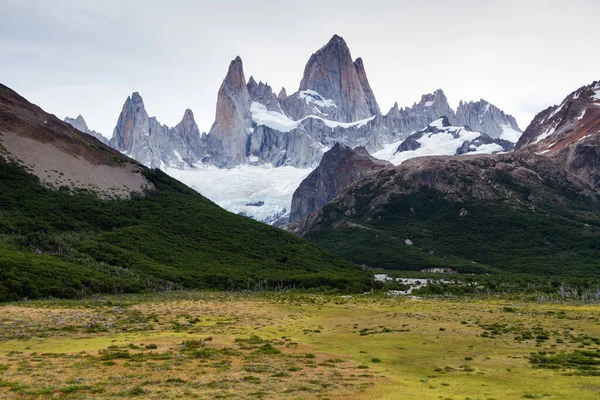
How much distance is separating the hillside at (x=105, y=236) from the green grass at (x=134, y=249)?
0.92 ft

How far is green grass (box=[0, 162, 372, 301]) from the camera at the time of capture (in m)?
101

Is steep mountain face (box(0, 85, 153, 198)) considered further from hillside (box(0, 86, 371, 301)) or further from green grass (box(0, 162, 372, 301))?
green grass (box(0, 162, 372, 301))

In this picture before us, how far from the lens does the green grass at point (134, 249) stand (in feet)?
331

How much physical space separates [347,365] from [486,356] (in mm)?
11130

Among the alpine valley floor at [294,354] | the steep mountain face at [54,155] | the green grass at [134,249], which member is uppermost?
the steep mountain face at [54,155]

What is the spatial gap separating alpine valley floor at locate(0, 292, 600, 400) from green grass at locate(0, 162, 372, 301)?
29050mm

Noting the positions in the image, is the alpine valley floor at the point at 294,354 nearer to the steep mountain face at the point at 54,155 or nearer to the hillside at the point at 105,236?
the hillside at the point at 105,236

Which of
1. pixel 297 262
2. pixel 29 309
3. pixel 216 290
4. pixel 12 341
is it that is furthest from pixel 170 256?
pixel 12 341

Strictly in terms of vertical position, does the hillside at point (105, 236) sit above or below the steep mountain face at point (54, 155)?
below

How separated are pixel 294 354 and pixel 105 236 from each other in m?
112

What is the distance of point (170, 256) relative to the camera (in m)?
144

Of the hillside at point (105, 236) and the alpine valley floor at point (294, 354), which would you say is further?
the hillside at point (105, 236)

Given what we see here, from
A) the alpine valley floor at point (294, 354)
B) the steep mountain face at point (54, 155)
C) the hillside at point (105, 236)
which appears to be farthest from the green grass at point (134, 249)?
the alpine valley floor at point (294, 354)

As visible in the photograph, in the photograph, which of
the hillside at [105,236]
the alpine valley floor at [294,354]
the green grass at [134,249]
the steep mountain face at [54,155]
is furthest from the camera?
the steep mountain face at [54,155]
